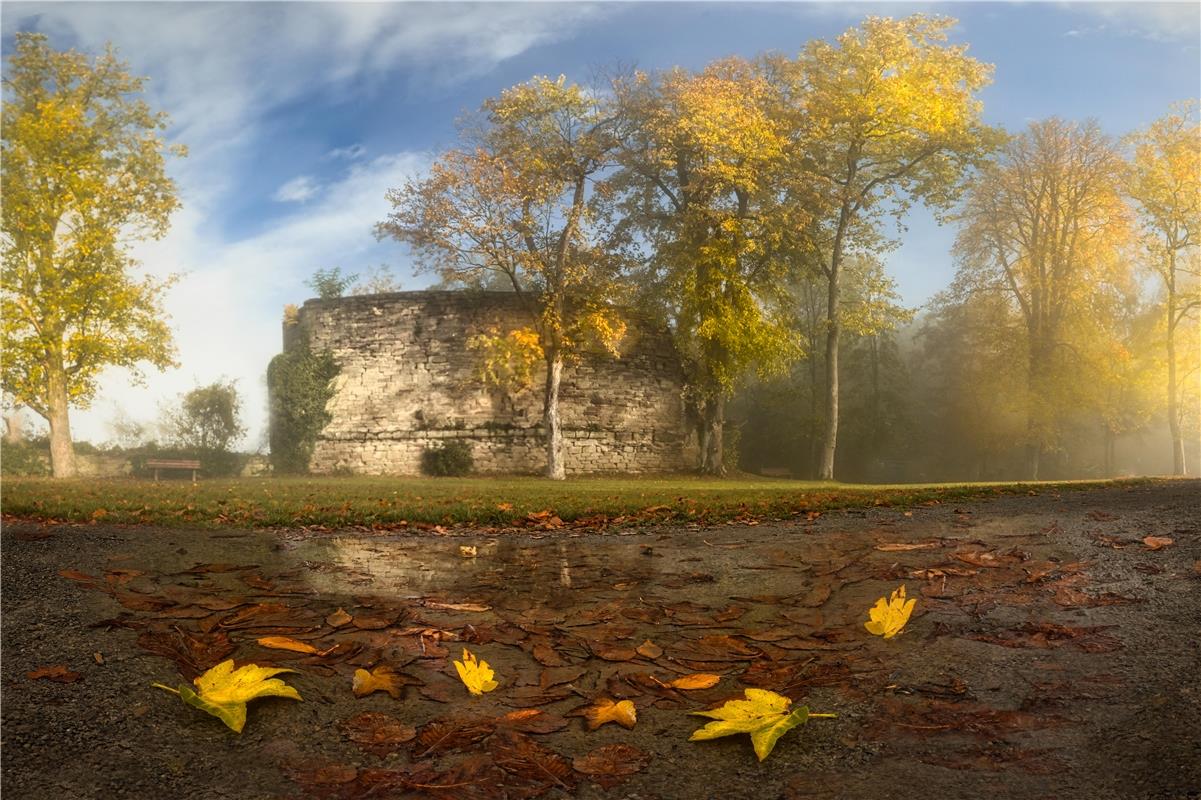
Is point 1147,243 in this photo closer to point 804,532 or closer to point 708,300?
point 708,300

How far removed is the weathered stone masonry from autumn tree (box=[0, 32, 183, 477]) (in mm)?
4308

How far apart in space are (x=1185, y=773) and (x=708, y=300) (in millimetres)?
18346

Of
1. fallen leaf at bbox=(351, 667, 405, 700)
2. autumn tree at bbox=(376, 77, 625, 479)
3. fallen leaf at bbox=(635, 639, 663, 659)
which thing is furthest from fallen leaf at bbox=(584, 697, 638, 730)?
autumn tree at bbox=(376, 77, 625, 479)

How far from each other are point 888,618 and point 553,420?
16496mm

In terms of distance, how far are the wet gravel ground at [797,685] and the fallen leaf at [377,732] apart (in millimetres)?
46

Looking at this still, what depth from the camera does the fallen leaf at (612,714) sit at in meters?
2.63

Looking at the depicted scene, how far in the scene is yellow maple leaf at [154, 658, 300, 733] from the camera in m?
2.59

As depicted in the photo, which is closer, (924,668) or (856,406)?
(924,668)

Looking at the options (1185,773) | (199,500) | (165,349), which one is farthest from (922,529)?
(165,349)

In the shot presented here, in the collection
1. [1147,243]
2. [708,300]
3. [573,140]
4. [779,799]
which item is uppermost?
[573,140]

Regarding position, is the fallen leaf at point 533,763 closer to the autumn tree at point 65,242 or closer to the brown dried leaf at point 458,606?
the brown dried leaf at point 458,606

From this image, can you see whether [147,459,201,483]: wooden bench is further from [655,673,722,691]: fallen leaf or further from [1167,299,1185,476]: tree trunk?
[1167,299,1185,476]: tree trunk

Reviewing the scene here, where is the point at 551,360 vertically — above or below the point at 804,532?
above

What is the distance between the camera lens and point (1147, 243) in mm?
23578
